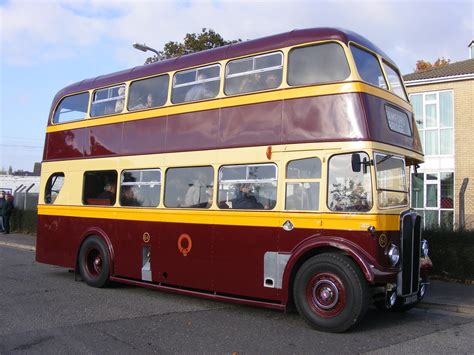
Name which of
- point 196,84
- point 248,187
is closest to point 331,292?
point 248,187

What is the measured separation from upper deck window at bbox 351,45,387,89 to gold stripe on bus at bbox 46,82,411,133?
16 centimetres

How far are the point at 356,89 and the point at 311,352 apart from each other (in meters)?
3.46

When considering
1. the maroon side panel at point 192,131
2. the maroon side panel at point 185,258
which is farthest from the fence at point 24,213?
the maroon side panel at point 192,131

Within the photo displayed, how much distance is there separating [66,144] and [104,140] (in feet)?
4.34

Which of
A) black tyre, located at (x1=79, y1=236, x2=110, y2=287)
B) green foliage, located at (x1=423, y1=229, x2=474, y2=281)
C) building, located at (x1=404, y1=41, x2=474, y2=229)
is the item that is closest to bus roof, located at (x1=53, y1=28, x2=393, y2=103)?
black tyre, located at (x1=79, y1=236, x2=110, y2=287)

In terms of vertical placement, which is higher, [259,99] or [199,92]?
[199,92]

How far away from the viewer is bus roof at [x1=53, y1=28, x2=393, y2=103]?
713cm

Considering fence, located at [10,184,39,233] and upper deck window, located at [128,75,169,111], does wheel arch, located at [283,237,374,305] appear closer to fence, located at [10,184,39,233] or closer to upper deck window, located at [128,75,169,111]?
upper deck window, located at [128,75,169,111]

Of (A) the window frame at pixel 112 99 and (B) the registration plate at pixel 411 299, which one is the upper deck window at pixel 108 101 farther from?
(B) the registration plate at pixel 411 299

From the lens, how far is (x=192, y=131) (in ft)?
27.7

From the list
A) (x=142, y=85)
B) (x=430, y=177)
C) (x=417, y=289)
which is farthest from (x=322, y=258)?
(x=430, y=177)

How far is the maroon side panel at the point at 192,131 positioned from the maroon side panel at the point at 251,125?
0.62 ft

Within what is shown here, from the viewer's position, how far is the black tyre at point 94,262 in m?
9.71

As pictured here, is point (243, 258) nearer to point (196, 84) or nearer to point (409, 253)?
point (409, 253)
